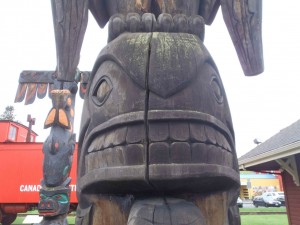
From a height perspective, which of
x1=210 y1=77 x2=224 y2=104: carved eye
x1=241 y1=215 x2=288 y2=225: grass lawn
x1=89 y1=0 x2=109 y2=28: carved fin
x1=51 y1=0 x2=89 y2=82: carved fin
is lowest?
x1=241 y1=215 x2=288 y2=225: grass lawn

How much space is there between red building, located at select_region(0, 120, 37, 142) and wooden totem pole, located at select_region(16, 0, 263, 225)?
9.88 m

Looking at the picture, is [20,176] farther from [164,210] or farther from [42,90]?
[164,210]

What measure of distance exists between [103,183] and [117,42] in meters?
0.73

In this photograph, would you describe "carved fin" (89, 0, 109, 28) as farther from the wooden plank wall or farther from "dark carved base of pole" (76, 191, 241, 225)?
the wooden plank wall

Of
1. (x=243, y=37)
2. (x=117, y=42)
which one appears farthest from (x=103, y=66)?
(x=243, y=37)

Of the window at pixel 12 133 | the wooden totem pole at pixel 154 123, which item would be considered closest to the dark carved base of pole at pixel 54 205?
the wooden totem pole at pixel 154 123

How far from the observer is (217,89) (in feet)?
5.19

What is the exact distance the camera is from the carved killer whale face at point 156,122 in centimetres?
124

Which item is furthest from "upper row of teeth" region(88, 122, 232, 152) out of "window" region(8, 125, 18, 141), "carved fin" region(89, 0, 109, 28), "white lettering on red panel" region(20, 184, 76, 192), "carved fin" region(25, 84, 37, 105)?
"window" region(8, 125, 18, 141)

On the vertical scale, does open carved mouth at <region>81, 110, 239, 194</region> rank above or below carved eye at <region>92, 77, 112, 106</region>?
below

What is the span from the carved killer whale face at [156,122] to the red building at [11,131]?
9.99 metres

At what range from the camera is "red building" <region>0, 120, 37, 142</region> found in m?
10.8

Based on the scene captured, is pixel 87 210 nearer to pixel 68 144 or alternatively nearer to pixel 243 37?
pixel 243 37

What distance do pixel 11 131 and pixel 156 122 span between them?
1167 cm
